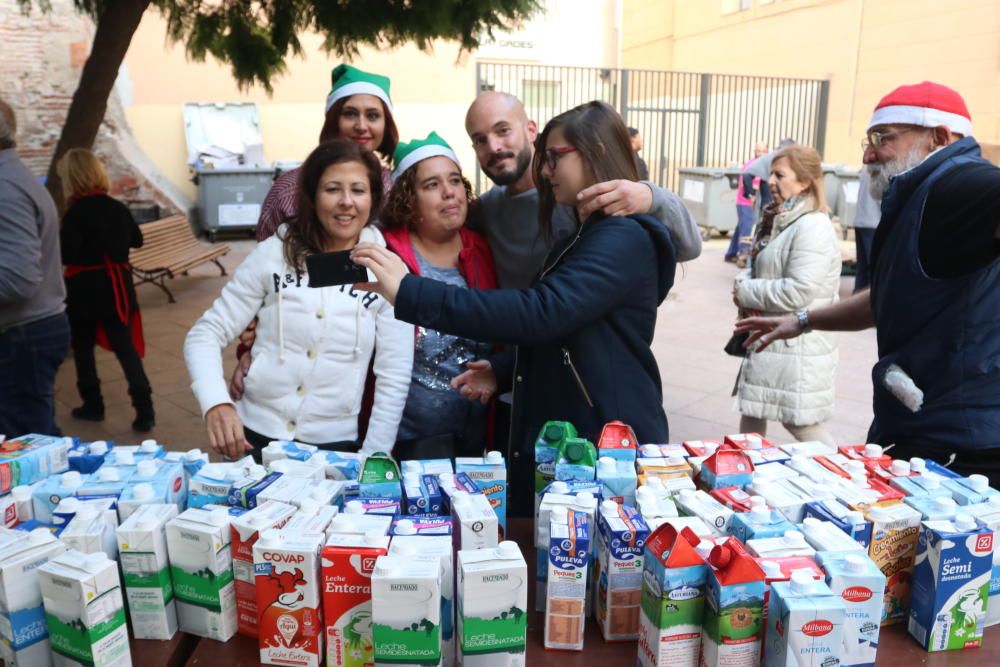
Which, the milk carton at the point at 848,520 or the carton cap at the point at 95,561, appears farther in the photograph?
the milk carton at the point at 848,520

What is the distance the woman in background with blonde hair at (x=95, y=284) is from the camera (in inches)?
199

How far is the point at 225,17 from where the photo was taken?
5.66m

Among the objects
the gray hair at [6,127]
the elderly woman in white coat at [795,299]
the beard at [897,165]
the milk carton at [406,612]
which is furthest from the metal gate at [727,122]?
the milk carton at [406,612]

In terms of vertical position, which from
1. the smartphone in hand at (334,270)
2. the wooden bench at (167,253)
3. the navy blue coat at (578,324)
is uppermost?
the smartphone in hand at (334,270)

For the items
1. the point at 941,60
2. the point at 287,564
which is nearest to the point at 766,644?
the point at 287,564

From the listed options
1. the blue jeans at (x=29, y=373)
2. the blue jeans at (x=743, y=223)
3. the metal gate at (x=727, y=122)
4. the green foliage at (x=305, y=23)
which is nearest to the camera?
the blue jeans at (x=29, y=373)

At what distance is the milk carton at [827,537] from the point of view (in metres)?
1.41

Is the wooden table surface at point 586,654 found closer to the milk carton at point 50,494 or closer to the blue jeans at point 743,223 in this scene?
the milk carton at point 50,494

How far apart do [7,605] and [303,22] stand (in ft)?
16.9

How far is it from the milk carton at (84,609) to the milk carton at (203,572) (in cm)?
12

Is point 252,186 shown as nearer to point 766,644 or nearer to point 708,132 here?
point 708,132

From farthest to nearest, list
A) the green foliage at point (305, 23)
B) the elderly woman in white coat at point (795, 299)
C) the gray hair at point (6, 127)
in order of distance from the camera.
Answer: the green foliage at point (305, 23) → the elderly woman in white coat at point (795, 299) → the gray hair at point (6, 127)

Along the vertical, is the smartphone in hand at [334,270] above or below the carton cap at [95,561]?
above

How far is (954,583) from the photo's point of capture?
1.44m
